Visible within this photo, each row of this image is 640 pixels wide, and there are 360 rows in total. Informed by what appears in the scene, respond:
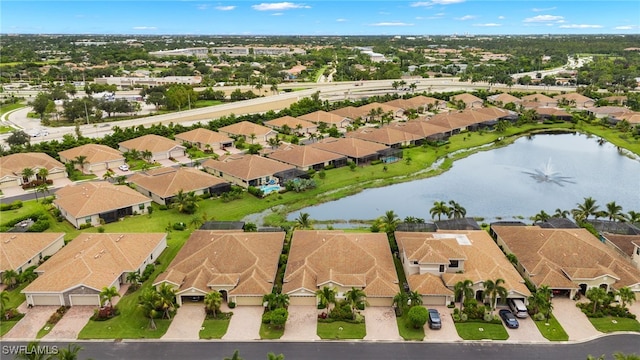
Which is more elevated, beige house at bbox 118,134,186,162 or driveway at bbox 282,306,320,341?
beige house at bbox 118,134,186,162

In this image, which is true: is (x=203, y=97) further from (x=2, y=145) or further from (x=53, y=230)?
(x=53, y=230)

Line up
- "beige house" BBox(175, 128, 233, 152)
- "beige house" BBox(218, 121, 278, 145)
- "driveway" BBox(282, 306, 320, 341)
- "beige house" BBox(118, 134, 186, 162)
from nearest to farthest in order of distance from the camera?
1. "driveway" BBox(282, 306, 320, 341)
2. "beige house" BBox(118, 134, 186, 162)
3. "beige house" BBox(175, 128, 233, 152)
4. "beige house" BBox(218, 121, 278, 145)

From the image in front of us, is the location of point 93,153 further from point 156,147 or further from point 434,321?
point 434,321

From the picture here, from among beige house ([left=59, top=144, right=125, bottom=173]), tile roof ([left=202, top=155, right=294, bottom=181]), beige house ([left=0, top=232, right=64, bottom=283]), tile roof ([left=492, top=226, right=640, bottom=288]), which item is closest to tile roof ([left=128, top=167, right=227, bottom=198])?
tile roof ([left=202, top=155, right=294, bottom=181])

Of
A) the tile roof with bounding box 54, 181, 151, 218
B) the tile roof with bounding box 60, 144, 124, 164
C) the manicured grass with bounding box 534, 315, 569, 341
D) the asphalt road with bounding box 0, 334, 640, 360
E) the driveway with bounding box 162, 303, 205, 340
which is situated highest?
the tile roof with bounding box 60, 144, 124, 164

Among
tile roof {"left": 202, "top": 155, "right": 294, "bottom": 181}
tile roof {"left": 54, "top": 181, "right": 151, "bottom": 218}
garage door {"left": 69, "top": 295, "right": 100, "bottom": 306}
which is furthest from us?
tile roof {"left": 202, "top": 155, "right": 294, "bottom": 181}

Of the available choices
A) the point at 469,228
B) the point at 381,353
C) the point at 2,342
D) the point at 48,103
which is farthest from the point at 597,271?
the point at 48,103

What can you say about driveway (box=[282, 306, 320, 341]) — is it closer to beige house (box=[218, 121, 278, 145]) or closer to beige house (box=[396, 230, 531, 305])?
beige house (box=[396, 230, 531, 305])
